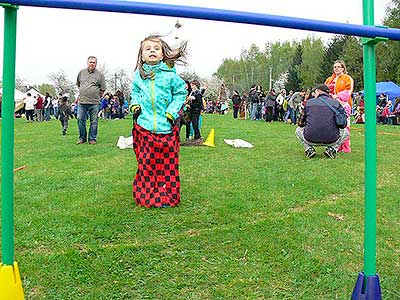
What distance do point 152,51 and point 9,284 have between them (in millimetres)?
2986

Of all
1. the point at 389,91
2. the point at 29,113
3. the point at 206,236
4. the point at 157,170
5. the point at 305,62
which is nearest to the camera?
the point at 206,236

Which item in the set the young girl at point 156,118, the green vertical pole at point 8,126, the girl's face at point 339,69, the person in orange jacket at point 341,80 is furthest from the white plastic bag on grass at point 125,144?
the green vertical pole at point 8,126

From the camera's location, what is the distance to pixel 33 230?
3820 mm

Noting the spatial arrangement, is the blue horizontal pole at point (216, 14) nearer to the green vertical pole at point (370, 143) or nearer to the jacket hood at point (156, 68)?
the green vertical pole at point (370, 143)

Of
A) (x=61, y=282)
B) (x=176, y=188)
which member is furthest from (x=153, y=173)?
(x=61, y=282)

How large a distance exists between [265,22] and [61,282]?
1.89m

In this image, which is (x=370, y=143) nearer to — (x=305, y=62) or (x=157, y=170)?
(x=157, y=170)

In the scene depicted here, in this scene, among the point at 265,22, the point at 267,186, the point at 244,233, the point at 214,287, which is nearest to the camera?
the point at 265,22

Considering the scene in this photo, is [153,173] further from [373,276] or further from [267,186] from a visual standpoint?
[373,276]

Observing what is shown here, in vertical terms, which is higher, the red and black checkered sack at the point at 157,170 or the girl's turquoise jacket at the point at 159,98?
the girl's turquoise jacket at the point at 159,98

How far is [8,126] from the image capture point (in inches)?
88.1

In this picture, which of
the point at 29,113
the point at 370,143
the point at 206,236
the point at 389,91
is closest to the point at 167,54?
the point at 206,236

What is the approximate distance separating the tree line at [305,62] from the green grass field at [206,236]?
16028 mm

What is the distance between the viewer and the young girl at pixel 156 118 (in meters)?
4.64
